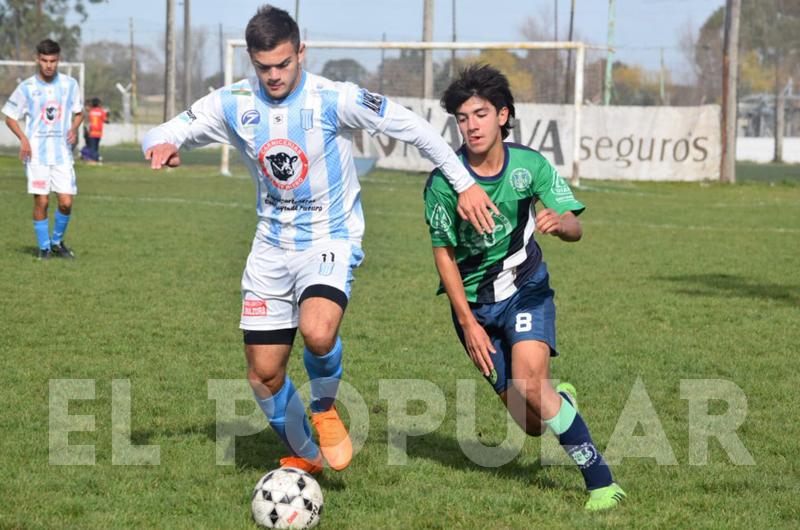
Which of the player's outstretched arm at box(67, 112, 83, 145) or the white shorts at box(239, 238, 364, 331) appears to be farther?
the player's outstretched arm at box(67, 112, 83, 145)

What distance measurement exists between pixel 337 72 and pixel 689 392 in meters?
22.1

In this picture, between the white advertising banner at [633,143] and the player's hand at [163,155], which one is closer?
the player's hand at [163,155]

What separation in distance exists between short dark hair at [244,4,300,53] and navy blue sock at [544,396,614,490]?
6.24 ft

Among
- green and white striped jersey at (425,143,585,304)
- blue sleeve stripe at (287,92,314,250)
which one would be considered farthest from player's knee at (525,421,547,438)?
blue sleeve stripe at (287,92,314,250)

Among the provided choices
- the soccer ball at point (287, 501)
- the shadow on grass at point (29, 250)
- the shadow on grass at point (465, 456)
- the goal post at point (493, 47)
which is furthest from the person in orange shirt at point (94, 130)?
the soccer ball at point (287, 501)

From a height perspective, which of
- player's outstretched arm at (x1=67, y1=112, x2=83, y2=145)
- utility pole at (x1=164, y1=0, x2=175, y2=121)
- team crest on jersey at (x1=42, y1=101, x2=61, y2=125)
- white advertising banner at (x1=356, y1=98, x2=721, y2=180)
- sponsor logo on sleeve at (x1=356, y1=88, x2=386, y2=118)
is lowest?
sponsor logo on sleeve at (x1=356, y1=88, x2=386, y2=118)

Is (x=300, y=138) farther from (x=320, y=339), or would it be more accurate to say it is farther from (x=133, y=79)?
(x=133, y=79)

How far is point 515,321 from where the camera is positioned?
16.0 feet

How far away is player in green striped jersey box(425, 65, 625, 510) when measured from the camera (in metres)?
4.73

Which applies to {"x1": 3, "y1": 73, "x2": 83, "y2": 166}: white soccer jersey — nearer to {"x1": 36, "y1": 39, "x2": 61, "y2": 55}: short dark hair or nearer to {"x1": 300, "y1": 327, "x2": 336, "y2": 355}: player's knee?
{"x1": 36, "y1": 39, "x2": 61, "y2": 55}: short dark hair

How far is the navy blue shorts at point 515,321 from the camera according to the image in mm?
4852

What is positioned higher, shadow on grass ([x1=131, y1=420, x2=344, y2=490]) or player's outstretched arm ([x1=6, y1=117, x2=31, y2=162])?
player's outstretched arm ([x1=6, y1=117, x2=31, y2=162])

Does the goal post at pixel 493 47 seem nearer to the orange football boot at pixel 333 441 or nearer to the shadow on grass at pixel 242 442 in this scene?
the shadow on grass at pixel 242 442

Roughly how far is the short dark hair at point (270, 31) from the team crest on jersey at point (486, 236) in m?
1.07
